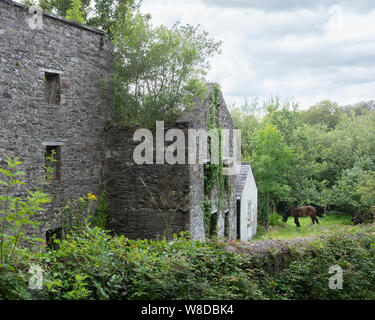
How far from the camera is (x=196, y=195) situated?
11391mm

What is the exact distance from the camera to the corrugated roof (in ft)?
61.5

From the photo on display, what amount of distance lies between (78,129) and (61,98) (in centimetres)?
101

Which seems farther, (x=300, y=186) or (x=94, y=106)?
(x=300, y=186)

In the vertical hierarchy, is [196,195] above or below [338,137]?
below

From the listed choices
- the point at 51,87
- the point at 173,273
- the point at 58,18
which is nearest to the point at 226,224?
the point at 51,87

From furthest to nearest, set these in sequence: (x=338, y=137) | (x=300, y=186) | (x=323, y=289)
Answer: (x=338, y=137), (x=300, y=186), (x=323, y=289)

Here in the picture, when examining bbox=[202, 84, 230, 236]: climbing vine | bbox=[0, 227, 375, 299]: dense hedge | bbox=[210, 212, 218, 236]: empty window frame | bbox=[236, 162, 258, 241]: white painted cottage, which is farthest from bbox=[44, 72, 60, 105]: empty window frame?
bbox=[236, 162, 258, 241]: white painted cottage

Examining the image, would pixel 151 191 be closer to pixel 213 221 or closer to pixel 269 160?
pixel 213 221

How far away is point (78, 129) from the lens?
1078 cm
